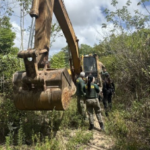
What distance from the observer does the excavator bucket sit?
400 cm

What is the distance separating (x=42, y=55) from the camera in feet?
14.6

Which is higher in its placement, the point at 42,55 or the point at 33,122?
the point at 42,55

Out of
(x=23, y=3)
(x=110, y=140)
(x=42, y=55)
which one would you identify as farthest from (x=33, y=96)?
(x=23, y=3)

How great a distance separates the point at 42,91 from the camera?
13.4ft

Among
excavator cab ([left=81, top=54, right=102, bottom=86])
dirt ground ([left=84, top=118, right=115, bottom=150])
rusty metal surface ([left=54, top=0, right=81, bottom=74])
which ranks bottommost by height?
dirt ground ([left=84, top=118, right=115, bottom=150])

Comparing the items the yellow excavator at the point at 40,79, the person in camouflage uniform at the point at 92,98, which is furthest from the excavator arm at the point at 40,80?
the person in camouflage uniform at the point at 92,98

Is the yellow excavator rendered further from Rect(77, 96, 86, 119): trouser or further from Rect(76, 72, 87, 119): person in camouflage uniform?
Rect(77, 96, 86, 119): trouser

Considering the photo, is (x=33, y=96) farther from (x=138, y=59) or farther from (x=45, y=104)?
(x=138, y=59)

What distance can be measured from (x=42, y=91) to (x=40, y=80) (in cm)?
26

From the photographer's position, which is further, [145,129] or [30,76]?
[145,129]

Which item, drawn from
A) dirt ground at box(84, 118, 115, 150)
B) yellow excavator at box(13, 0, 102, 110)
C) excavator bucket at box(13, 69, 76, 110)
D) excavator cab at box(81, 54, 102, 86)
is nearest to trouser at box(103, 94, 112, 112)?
dirt ground at box(84, 118, 115, 150)

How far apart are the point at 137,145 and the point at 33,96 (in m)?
2.46

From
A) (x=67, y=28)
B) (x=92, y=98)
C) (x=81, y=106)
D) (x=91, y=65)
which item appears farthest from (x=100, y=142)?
(x=91, y=65)

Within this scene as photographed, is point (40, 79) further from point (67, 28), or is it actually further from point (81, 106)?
point (67, 28)
